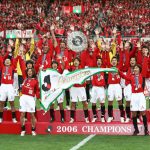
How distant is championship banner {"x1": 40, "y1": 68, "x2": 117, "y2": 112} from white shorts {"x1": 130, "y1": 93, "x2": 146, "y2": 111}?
917 mm

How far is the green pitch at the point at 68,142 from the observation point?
1059cm

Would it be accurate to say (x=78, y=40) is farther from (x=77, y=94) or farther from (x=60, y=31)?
(x=60, y=31)

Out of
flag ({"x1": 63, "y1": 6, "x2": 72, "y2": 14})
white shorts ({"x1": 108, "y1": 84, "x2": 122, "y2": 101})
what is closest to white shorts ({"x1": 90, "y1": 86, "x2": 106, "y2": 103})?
white shorts ({"x1": 108, "y1": 84, "x2": 122, "y2": 101})

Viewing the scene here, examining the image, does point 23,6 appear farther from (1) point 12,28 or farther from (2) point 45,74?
(2) point 45,74

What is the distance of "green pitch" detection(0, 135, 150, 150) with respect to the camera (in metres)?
10.6

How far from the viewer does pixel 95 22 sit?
3023cm

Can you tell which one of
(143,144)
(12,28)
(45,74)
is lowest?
(143,144)

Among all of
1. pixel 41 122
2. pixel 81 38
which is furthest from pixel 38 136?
pixel 81 38

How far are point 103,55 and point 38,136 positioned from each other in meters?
2.51

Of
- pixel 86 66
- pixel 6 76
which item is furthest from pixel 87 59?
pixel 6 76

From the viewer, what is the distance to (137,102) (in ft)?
38.4

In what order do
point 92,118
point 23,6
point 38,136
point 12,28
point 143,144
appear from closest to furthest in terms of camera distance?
point 143,144 < point 38,136 < point 92,118 < point 12,28 < point 23,6

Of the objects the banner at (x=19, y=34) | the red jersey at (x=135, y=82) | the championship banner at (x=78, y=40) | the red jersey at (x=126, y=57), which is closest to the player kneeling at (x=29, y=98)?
the championship banner at (x=78, y=40)

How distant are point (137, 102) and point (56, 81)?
1.82 m
